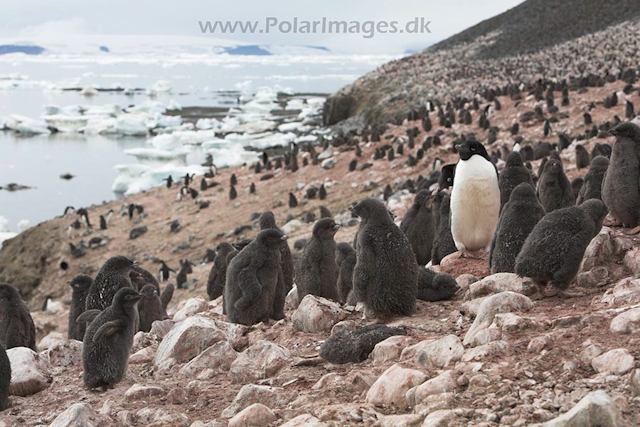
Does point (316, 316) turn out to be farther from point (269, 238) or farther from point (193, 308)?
point (193, 308)

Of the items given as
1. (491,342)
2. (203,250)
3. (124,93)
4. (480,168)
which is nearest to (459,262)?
(480,168)

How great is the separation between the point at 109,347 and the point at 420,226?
12.8ft

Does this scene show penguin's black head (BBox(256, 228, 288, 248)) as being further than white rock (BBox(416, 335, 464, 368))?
Yes

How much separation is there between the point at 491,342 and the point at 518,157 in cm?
390

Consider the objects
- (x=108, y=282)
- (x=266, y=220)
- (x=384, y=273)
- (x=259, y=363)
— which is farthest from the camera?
(x=266, y=220)

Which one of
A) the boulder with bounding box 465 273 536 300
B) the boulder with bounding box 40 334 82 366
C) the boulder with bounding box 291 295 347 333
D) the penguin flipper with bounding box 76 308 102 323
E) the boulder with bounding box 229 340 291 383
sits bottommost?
the boulder with bounding box 40 334 82 366

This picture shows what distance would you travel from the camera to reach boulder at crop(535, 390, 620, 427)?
8.43ft

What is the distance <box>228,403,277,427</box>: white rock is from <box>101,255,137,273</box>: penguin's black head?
3.41 meters

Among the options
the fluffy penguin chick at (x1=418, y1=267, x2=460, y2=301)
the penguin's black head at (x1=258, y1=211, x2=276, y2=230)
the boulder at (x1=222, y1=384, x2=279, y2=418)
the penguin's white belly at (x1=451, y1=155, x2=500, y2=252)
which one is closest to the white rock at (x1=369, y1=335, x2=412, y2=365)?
the boulder at (x1=222, y1=384, x2=279, y2=418)

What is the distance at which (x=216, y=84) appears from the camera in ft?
295

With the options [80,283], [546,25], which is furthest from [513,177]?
[546,25]

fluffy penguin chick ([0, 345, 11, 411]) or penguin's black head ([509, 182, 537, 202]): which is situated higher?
penguin's black head ([509, 182, 537, 202])

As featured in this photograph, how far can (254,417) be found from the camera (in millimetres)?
3508

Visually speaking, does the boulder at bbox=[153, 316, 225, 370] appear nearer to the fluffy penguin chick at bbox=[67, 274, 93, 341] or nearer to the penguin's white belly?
the fluffy penguin chick at bbox=[67, 274, 93, 341]
